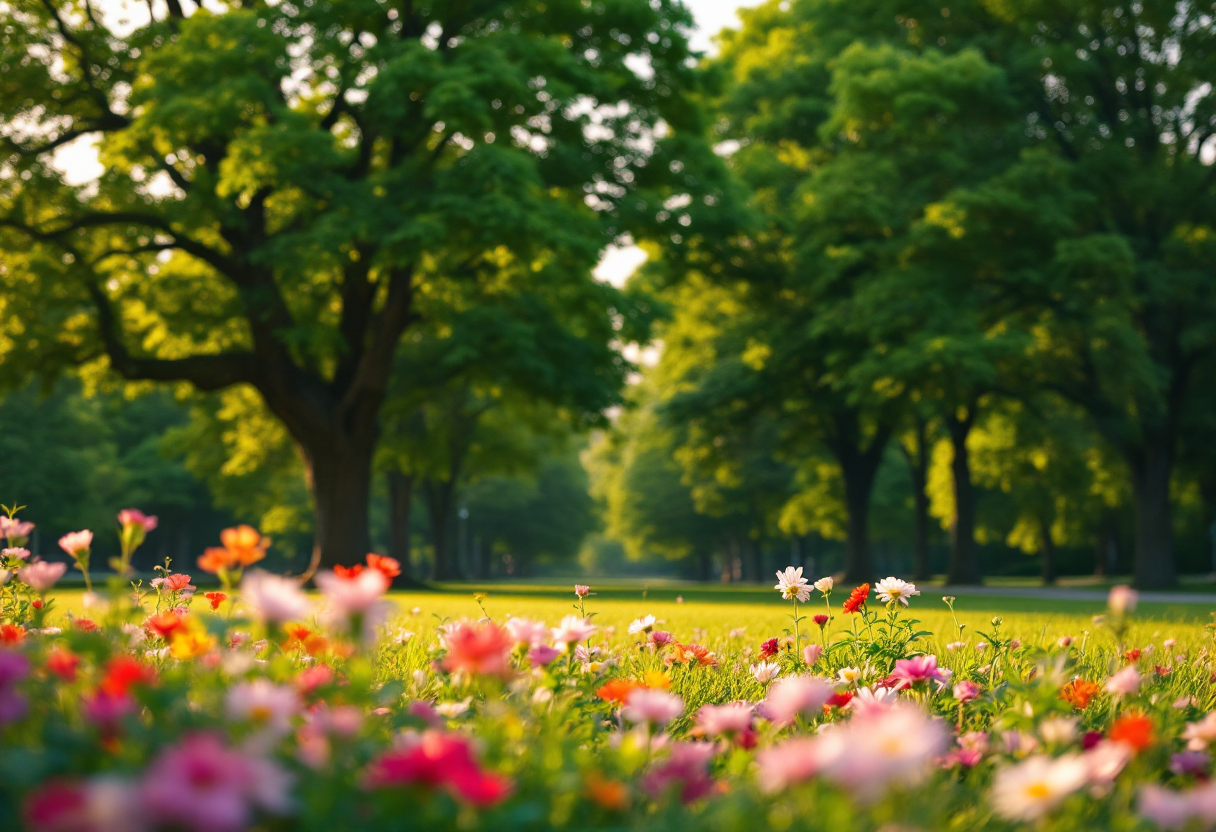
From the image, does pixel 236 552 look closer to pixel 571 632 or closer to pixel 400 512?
pixel 571 632

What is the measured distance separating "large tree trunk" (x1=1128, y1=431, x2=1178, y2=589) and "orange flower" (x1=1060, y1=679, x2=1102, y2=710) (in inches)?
822

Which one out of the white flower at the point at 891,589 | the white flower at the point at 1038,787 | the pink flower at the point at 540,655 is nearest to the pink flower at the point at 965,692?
the white flower at the point at 891,589

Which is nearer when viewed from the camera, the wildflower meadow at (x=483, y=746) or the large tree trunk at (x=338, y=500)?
the wildflower meadow at (x=483, y=746)

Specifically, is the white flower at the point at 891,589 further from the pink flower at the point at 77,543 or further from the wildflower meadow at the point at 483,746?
the pink flower at the point at 77,543

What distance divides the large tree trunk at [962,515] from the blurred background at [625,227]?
12cm

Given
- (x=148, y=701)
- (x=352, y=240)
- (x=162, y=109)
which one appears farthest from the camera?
(x=352, y=240)

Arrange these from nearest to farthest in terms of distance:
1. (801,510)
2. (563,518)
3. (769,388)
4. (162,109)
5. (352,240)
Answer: (162,109), (352,240), (769,388), (801,510), (563,518)

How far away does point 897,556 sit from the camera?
63750 mm

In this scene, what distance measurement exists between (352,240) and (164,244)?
4.85m

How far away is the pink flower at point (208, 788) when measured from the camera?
128 centimetres

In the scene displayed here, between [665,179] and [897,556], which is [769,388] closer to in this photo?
[665,179]

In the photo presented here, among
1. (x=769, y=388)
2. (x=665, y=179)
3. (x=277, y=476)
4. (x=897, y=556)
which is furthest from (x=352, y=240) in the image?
(x=897, y=556)

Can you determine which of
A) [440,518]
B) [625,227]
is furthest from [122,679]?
[440,518]

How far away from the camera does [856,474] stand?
26.8 m
